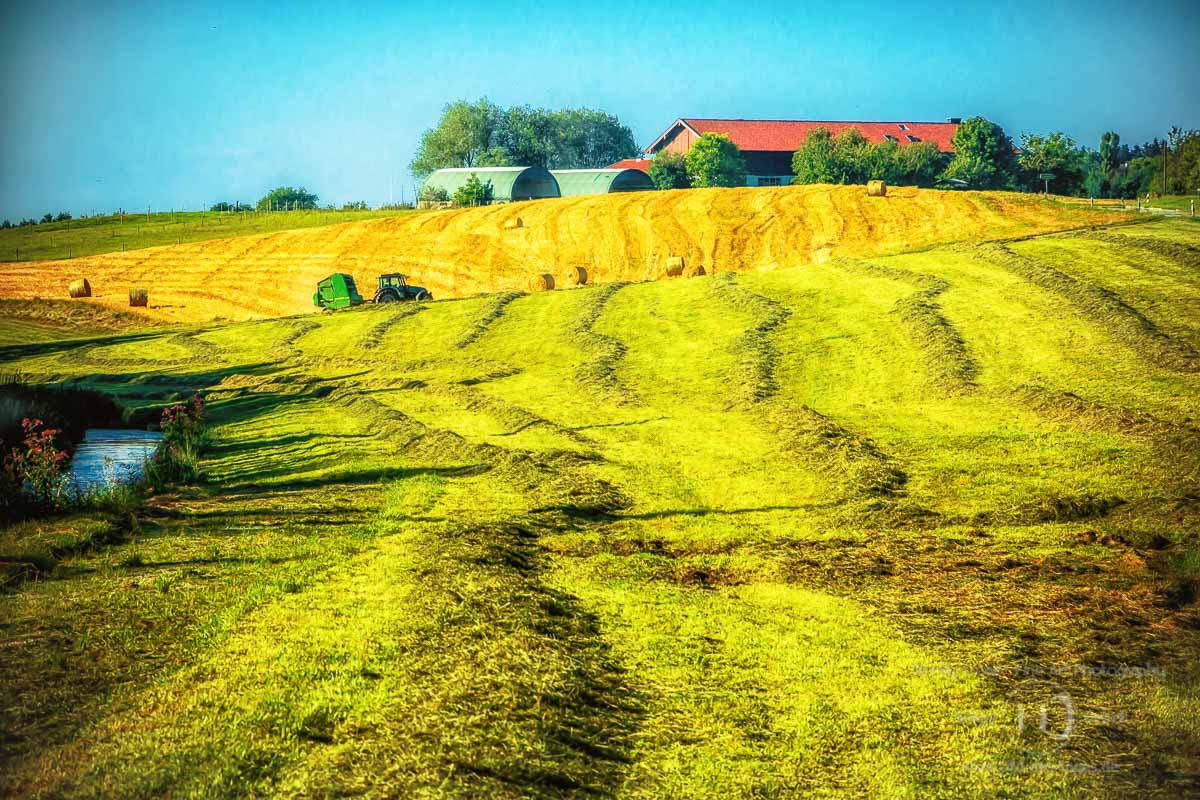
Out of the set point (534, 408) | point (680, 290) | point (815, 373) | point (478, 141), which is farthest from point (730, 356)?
point (478, 141)

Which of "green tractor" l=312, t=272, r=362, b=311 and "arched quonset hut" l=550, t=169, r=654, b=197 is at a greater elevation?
"arched quonset hut" l=550, t=169, r=654, b=197

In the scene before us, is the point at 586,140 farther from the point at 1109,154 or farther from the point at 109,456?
the point at 109,456

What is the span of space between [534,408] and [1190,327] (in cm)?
1591

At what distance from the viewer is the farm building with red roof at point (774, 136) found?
119938mm

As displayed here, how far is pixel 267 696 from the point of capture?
25.6 feet

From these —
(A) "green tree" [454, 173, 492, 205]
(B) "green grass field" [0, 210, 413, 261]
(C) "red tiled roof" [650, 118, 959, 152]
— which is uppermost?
(C) "red tiled roof" [650, 118, 959, 152]

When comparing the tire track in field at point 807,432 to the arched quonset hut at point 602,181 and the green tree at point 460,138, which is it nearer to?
the arched quonset hut at point 602,181

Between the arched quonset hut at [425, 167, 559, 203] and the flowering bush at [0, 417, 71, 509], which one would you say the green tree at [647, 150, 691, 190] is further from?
the flowering bush at [0, 417, 71, 509]

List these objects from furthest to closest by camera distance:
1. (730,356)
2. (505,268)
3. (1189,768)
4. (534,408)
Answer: (505,268) < (730,356) < (534,408) < (1189,768)

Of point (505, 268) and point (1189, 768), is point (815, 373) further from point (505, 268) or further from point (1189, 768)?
point (505, 268)

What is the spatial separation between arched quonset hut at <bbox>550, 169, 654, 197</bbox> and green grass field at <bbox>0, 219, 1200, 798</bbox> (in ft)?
226

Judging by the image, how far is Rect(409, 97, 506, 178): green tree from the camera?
13788 cm

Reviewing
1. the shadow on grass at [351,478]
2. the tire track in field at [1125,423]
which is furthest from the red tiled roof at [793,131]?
the shadow on grass at [351,478]

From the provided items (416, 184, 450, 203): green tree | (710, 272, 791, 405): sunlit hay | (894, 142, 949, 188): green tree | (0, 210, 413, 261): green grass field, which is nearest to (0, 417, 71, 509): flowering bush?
(710, 272, 791, 405): sunlit hay
